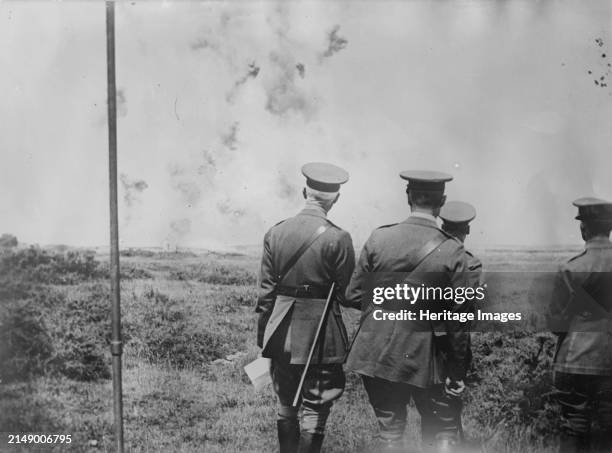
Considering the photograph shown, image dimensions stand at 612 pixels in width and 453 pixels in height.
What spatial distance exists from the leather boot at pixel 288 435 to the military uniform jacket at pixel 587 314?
184 cm

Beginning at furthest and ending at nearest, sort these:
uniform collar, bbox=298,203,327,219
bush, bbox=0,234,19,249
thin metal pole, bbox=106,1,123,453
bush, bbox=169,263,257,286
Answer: bush, bbox=0,234,19,249, bush, bbox=169,263,257,286, thin metal pole, bbox=106,1,123,453, uniform collar, bbox=298,203,327,219

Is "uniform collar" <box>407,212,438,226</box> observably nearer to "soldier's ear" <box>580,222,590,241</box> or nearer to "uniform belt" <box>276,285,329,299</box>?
"uniform belt" <box>276,285,329,299</box>

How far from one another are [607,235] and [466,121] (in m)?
1.22

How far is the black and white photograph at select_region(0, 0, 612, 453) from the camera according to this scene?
12.3ft

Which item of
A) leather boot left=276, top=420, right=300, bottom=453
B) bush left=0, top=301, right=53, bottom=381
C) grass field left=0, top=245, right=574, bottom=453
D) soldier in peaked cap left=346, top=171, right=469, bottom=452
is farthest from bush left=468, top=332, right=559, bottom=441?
bush left=0, top=301, right=53, bottom=381

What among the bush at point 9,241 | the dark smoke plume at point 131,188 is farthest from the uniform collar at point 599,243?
the bush at point 9,241

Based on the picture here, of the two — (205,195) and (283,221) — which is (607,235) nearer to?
(283,221)

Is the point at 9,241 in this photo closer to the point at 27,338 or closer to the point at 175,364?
the point at 27,338

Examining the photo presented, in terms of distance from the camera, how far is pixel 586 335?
3748 millimetres

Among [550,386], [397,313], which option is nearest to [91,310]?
[397,313]

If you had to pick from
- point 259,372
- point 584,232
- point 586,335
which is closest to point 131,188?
point 259,372

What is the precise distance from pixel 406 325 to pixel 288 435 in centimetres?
112

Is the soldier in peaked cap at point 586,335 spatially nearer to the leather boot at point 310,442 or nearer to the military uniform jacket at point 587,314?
the military uniform jacket at point 587,314

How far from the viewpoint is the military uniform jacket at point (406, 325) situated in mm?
3516
